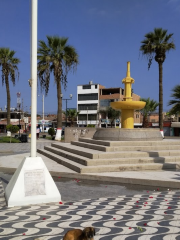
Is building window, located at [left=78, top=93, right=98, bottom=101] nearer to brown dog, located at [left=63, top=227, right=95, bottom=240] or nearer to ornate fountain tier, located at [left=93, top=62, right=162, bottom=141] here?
ornate fountain tier, located at [left=93, top=62, right=162, bottom=141]

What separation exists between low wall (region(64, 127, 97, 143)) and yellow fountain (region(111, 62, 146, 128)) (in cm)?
689

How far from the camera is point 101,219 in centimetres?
500

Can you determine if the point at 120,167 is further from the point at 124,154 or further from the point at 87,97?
the point at 87,97

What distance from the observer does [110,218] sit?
5086mm

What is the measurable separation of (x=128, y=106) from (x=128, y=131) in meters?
2.18

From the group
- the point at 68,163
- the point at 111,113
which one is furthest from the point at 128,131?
the point at 111,113

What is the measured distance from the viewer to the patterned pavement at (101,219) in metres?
4.28

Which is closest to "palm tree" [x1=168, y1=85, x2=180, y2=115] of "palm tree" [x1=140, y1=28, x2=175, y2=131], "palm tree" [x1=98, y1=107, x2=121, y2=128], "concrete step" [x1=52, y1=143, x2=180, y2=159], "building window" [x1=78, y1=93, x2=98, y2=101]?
"palm tree" [x1=140, y1=28, x2=175, y2=131]

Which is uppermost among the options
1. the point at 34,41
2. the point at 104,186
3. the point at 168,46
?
the point at 168,46

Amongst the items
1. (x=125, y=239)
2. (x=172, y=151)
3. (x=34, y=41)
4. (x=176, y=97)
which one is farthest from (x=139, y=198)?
(x=176, y=97)

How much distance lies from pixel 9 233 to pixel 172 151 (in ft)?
30.0

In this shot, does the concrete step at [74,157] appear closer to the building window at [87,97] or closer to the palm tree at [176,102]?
the palm tree at [176,102]

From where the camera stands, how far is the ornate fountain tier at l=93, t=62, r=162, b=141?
13688 millimetres

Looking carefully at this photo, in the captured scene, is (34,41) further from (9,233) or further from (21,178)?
(9,233)
